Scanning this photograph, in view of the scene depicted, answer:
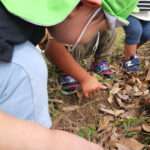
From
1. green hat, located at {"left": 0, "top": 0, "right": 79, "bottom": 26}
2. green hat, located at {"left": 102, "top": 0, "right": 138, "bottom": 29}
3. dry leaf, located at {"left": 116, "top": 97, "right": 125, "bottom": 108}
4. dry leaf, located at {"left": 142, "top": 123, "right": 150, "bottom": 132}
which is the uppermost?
green hat, located at {"left": 0, "top": 0, "right": 79, "bottom": 26}

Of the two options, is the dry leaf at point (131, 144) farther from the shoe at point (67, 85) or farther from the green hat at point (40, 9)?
the green hat at point (40, 9)

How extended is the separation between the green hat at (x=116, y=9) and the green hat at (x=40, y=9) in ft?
0.75

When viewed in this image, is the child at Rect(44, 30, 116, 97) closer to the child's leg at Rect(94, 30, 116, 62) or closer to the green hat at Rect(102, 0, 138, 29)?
the child's leg at Rect(94, 30, 116, 62)

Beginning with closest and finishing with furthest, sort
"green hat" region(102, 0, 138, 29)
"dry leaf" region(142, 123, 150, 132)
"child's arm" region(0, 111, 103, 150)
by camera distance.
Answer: "child's arm" region(0, 111, 103, 150) → "green hat" region(102, 0, 138, 29) → "dry leaf" region(142, 123, 150, 132)

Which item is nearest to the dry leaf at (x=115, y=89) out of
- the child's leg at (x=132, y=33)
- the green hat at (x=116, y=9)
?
the child's leg at (x=132, y=33)

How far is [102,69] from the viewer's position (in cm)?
214

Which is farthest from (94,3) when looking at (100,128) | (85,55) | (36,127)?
(85,55)

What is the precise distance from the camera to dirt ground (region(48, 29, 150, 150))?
4.50ft

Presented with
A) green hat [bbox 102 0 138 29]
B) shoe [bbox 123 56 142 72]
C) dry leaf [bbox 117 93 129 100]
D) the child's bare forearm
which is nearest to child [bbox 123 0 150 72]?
shoe [bbox 123 56 142 72]

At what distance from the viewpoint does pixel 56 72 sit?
2152 millimetres

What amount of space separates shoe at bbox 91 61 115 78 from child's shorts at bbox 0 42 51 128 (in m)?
1.21

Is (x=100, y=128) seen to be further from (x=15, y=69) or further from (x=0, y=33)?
(x=0, y=33)

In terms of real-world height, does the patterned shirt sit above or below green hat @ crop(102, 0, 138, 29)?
below

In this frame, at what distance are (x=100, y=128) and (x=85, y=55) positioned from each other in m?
1.00
